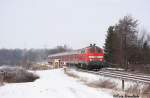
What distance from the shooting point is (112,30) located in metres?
57.8

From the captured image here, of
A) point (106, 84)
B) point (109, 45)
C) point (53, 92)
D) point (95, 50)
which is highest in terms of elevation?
point (109, 45)

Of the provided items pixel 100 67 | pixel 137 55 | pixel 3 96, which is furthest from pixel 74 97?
pixel 137 55

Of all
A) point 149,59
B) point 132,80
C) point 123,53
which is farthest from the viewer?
point 149,59

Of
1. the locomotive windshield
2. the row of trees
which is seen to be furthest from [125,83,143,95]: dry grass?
the row of trees

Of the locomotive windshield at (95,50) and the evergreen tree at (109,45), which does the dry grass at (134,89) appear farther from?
the evergreen tree at (109,45)

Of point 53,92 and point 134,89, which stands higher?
point 134,89

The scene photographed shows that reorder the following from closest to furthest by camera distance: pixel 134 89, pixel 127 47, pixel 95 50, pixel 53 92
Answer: pixel 134 89 → pixel 53 92 → pixel 95 50 → pixel 127 47

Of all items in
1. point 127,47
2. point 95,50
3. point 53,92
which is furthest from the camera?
point 127,47

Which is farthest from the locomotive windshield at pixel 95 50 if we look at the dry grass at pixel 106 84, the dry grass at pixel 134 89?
the dry grass at pixel 134 89

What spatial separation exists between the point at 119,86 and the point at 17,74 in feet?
59.5

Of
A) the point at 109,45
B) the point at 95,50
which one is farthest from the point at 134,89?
the point at 109,45

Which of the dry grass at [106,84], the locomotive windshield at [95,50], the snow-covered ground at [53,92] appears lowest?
the snow-covered ground at [53,92]

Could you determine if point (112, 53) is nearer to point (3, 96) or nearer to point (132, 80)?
point (132, 80)

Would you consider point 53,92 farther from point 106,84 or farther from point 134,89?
point 134,89
